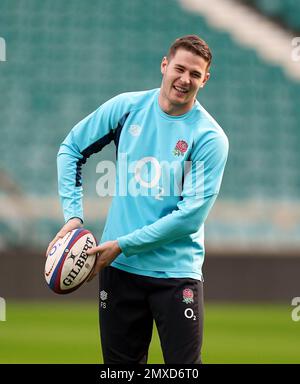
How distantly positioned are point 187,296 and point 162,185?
0.55m

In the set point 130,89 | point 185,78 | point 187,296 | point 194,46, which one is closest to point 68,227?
point 187,296

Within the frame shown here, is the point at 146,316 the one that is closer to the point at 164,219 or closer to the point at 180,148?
the point at 164,219

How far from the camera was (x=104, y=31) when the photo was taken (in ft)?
56.3

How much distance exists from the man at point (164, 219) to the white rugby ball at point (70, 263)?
6cm

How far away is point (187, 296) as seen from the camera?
15.2 ft

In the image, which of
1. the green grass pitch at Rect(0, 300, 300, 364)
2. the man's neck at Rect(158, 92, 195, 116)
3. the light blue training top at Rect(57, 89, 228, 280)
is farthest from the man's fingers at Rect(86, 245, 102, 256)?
the green grass pitch at Rect(0, 300, 300, 364)

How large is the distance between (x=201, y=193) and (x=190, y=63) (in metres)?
0.63

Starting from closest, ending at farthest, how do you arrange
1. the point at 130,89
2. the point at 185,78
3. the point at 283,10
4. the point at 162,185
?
the point at 185,78, the point at 162,185, the point at 130,89, the point at 283,10

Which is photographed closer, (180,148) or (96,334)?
(180,148)

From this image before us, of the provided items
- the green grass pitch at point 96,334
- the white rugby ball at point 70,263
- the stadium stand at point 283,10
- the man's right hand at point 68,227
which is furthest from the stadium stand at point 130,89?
the white rugby ball at point 70,263

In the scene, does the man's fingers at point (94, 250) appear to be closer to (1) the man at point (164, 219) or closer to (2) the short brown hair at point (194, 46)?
(1) the man at point (164, 219)

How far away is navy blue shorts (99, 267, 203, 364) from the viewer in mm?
4594

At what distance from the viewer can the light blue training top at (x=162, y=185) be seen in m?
4.60
